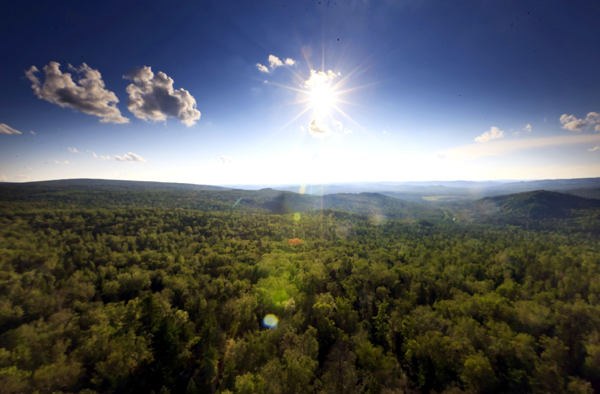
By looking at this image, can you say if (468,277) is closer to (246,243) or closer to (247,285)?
(247,285)

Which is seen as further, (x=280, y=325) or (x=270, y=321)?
(x=270, y=321)

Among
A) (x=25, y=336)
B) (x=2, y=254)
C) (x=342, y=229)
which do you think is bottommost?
(x=342, y=229)

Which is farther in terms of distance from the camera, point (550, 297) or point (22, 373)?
point (550, 297)

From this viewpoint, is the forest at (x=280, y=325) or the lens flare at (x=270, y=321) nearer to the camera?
the forest at (x=280, y=325)

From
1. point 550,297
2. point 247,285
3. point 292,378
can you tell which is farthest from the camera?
point 247,285

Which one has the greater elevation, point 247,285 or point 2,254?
point 2,254

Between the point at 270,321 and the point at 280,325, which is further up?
the point at 280,325

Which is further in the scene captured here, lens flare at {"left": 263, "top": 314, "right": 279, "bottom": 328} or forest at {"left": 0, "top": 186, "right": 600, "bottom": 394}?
lens flare at {"left": 263, "top": 314, "right": 279, "bottom": 328}

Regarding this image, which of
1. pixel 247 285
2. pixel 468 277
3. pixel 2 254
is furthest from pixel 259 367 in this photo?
pixel 2 254
